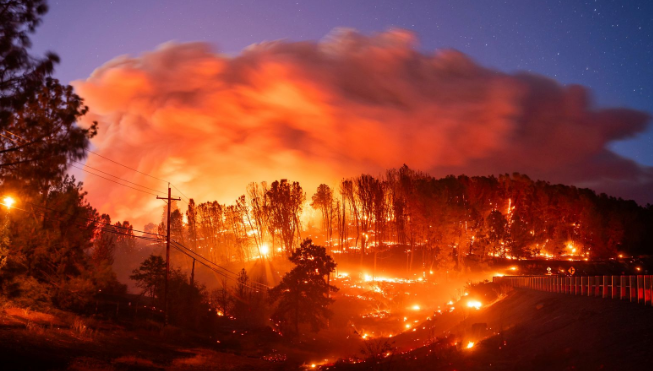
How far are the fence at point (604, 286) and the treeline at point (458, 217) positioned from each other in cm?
3817

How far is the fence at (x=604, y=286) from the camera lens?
21562 millimetres

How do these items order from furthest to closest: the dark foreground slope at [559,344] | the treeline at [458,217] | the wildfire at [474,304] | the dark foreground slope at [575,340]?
1. the treeline at [458,217]
2. the wildfire at [474,304]
3. the dark foreground slope at [559,344]
4. the dark foreground slope at [575,340]

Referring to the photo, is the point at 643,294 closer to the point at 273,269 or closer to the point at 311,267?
the point at 311,267

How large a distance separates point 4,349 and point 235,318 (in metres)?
42.3

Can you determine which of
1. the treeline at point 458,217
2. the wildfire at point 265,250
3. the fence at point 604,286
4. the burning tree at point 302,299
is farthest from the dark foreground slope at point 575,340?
the wildfire at point 265,250

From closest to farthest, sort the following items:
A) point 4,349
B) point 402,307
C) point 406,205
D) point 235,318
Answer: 1. point 4,349
2. point 235,318
3. point 402,307
4. point 406,205

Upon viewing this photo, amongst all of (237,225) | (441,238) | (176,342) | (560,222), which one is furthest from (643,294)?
(237,225)

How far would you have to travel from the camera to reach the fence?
849 inches

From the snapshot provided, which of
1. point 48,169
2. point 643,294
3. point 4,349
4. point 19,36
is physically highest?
point 19,36

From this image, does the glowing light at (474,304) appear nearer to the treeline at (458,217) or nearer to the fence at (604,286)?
the fence at (604,286)

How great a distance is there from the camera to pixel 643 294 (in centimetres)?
2152

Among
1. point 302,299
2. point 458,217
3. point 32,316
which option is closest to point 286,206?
point 458,217

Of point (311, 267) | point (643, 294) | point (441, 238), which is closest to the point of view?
point (643, 294)

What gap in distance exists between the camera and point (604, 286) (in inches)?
1063
